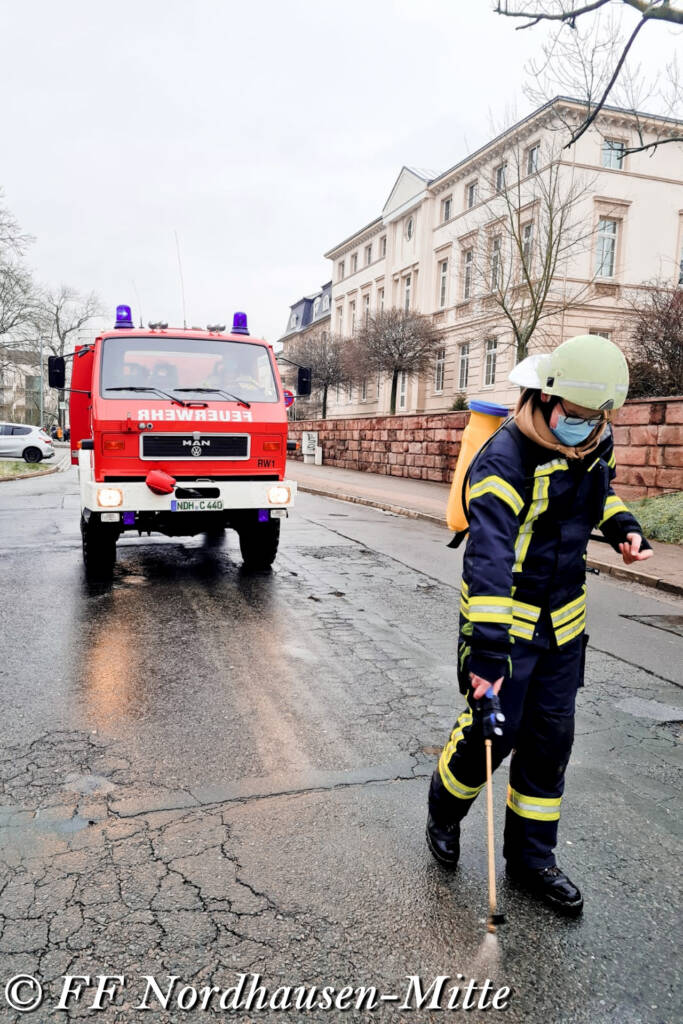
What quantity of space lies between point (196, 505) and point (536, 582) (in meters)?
5.38

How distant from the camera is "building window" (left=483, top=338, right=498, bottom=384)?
34.6m

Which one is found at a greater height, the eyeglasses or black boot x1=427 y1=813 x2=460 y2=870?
the eyeglasses

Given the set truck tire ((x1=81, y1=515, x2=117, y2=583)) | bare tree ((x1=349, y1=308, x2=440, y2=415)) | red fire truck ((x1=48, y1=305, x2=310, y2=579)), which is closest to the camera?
red fire truck ((x1=48, y1=305, x2=310, y2=579))

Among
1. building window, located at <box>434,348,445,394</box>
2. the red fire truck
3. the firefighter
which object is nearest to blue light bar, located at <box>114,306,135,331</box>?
the red fire truck

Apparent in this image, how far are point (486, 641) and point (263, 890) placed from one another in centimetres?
115

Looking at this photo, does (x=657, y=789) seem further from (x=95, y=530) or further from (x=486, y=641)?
(x=95, y=530)

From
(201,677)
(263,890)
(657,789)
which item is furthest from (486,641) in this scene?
(201,677)

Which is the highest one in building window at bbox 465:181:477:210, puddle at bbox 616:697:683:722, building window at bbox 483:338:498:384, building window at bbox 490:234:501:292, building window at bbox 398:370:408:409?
building window at bbox 465:181:477:210

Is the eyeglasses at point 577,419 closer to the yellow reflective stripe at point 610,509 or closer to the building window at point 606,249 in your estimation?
the yellow reflective stripe at point 610,509

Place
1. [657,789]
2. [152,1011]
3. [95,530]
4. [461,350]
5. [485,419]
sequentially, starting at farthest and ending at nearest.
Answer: [461,350], [95,530], [657,789], [485,419], [152,1011]

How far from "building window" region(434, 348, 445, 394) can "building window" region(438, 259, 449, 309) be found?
3351 mm

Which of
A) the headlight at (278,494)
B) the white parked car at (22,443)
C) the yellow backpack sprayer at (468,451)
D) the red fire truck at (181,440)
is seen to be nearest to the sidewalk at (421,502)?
the headlight at (278,494)

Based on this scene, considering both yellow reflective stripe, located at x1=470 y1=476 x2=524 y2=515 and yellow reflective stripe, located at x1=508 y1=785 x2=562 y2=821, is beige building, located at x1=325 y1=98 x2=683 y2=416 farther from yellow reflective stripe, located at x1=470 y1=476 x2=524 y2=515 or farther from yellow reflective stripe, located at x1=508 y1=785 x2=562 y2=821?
yellow reflective stripe, located at x1=508 y1=785 x2=562 y2=821

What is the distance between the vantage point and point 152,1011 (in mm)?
2076
